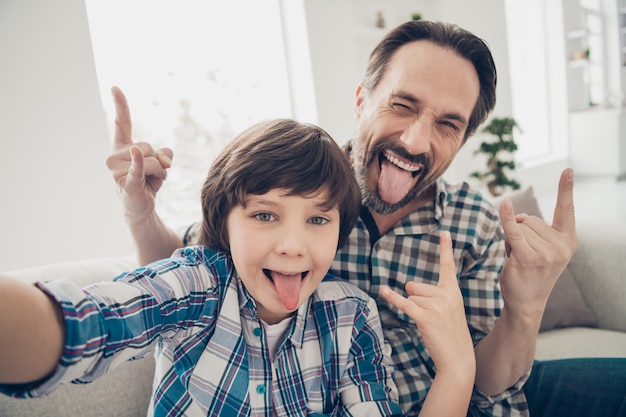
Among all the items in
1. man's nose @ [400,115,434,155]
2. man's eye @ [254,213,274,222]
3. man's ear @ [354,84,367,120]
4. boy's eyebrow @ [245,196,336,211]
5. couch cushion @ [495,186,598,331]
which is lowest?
couch cushion @ [495,186,598,331]

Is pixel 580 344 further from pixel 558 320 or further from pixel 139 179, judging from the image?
pixel 139 179

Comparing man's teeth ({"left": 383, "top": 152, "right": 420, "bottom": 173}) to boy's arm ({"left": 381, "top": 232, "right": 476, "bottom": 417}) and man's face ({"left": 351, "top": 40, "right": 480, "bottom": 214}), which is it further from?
boy's arm ({"left": 381, "top": 232, "right": 476, "bottom": 417})

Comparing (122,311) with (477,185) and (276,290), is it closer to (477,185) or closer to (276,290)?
(276,290)

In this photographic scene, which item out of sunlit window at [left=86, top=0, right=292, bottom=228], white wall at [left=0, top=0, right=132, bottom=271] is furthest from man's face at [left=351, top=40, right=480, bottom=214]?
sunlit window at [left=86, top=0, right=292, bottom=228]

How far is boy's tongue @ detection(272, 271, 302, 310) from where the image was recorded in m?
0.80

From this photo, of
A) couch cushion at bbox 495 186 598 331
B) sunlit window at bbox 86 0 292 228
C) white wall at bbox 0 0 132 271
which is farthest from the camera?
sunlit window at bbox 86 0 292 228

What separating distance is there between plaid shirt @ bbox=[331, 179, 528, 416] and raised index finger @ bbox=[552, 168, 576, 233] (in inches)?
8.8

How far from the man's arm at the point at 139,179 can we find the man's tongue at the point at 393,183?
55 cm

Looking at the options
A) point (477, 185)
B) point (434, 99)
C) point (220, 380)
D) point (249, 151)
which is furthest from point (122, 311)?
Answer: point (477, 185)

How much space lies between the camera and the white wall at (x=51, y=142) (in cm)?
175

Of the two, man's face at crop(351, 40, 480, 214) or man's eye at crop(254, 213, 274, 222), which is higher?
man's face at crop(351, 40, 480, 214)

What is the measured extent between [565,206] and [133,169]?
892 mm

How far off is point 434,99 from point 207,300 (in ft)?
2.51

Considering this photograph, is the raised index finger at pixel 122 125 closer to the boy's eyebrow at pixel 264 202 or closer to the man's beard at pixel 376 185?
the boy's eyebrow at pixel 264 202
